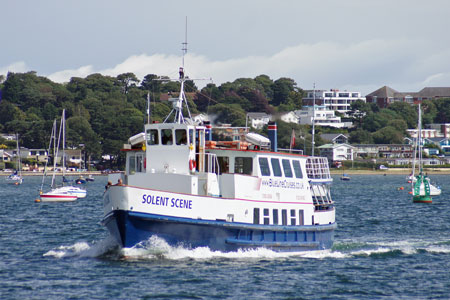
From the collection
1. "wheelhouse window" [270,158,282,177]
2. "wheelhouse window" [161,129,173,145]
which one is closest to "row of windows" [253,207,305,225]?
"wheelhouse window" [270,158,282,177]

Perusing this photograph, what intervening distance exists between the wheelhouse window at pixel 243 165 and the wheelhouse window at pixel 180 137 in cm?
275

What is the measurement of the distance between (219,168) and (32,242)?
45.5ft

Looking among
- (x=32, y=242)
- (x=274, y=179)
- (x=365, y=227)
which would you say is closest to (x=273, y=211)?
(x=274, y=179)

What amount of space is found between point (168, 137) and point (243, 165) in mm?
3703

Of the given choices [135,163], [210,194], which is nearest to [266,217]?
[210,194]

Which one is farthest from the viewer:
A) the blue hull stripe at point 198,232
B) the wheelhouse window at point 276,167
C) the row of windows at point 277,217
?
the wheelhouse window at point 276,167

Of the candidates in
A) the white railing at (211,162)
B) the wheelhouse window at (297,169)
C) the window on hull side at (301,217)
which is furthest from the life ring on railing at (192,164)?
the window on hull side at (301,217)

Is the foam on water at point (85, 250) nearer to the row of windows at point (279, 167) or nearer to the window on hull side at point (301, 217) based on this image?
the row of windows at point (279, 167)

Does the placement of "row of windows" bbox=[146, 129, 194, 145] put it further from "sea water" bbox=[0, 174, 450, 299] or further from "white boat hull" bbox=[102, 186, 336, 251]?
"sea water" bbox=[0, 174, 450, 299]

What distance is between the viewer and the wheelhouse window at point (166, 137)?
36438 millimetres

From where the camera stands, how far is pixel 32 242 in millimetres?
45750

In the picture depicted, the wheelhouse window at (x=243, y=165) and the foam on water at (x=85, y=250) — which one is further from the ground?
the wheelhouse window at (x=243, y=165)

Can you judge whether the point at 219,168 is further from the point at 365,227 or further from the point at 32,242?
the point at 365,227

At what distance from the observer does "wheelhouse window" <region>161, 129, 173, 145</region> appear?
3644 centimetres
